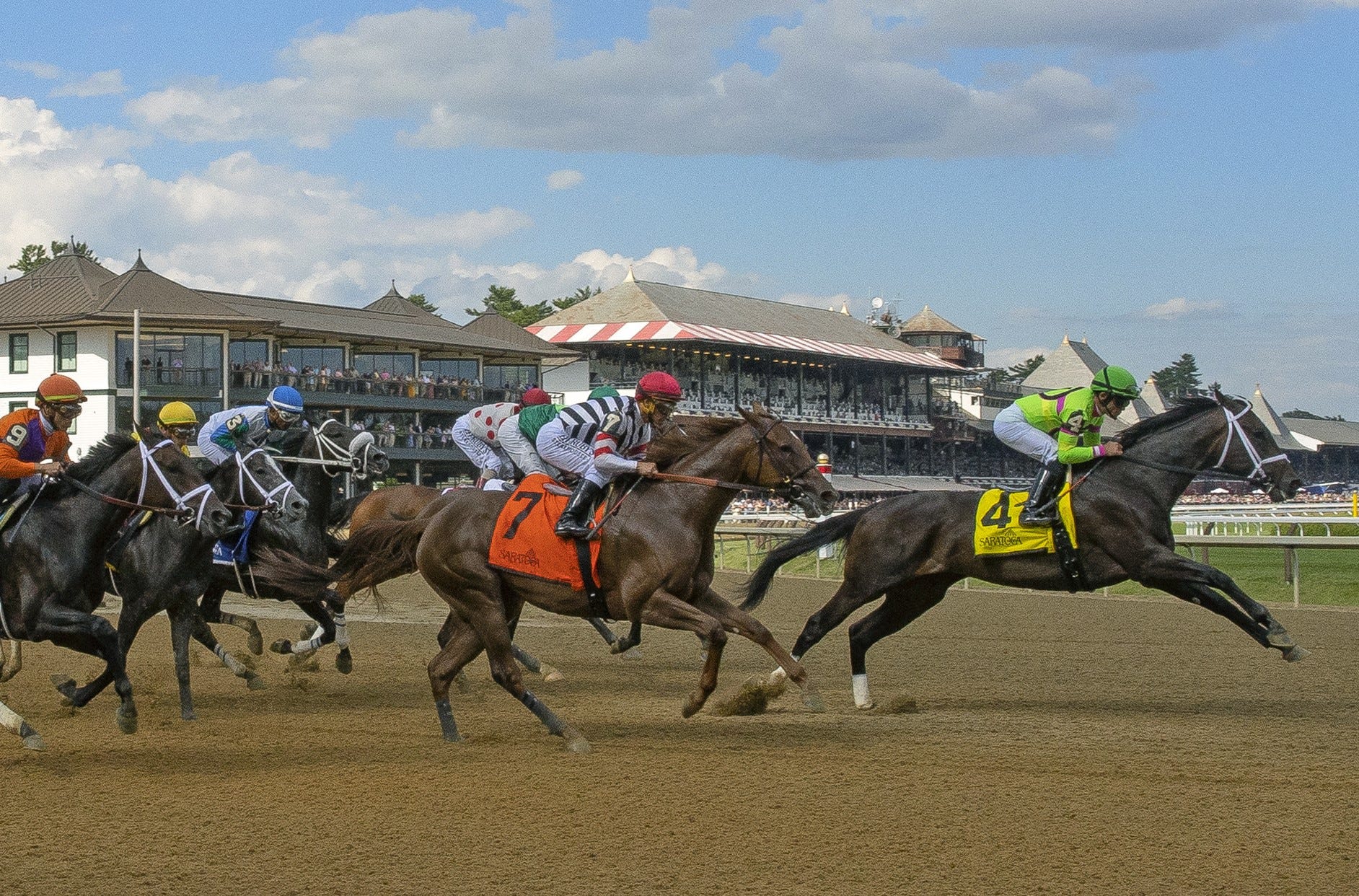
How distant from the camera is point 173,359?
1346 inches

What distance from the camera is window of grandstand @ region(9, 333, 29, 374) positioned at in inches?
1387

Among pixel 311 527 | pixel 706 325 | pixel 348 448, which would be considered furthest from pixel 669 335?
pixel 311 527

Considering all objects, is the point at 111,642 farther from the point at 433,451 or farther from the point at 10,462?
the point at 433,451

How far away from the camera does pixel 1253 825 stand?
4.96 metres

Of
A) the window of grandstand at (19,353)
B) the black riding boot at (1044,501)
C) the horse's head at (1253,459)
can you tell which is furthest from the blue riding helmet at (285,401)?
the window of grandstand at (19,353)

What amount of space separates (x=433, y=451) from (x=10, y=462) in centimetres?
3130

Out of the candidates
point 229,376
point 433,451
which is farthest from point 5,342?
point 433,451

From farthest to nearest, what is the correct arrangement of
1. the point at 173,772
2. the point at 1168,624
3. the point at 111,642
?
1. the point at 1168,624
2. the point at 111,642
3. the point at 173,772

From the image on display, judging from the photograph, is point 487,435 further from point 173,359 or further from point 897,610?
point 173,359

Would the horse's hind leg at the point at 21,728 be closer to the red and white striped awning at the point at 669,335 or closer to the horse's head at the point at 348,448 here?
the horse's head at the point at 348,448

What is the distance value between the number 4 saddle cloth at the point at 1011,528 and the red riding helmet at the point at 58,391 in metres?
5.01

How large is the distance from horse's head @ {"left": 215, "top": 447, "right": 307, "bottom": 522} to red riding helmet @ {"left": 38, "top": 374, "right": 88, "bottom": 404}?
126 cm

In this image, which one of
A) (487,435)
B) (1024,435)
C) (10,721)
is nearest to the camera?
(10,721)

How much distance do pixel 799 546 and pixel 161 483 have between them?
364cm
